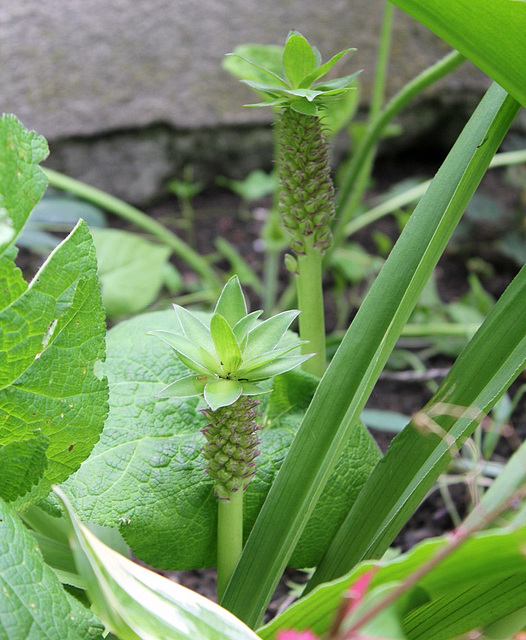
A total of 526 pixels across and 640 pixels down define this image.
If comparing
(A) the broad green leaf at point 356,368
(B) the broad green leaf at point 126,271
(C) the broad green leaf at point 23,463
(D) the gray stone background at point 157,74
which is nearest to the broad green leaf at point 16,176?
(C) the broad green leaf at point 23,463

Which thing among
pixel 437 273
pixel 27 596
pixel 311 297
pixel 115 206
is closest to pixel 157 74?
pixel 115 206

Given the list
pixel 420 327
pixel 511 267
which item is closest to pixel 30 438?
pixel 420 327

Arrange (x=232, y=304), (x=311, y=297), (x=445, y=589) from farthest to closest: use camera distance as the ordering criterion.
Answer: (x=311, y=297), (x=232, y=304), (x=445, y=589)

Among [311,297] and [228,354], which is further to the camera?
[311,297]

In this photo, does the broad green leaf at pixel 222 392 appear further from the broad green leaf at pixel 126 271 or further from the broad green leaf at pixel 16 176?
the broad green leaf at pixel 126 271

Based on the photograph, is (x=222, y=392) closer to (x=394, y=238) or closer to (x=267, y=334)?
(x=267, y=334)
